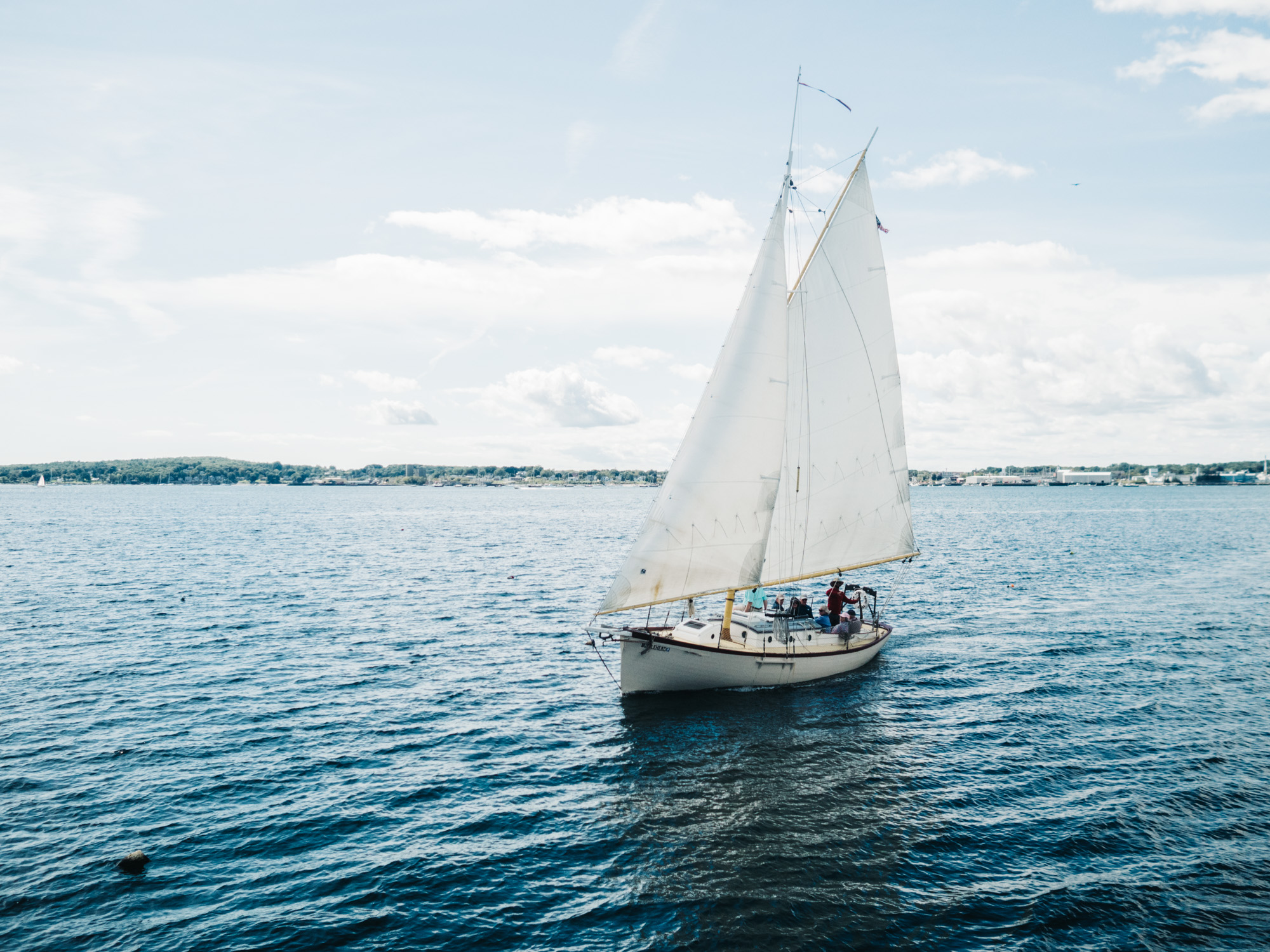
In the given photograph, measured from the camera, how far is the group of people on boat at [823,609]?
41125 millimetres

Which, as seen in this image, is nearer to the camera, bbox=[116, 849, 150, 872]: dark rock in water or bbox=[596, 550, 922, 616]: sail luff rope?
bbox=[116, 849, 150, 872]: dark rock in water

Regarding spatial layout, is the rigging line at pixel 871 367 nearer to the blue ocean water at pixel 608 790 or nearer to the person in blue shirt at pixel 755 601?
the person in blue shirt at pixel 755 601

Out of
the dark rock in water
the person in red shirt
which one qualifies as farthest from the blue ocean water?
the person in red shirt

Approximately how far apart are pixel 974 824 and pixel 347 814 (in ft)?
67.4

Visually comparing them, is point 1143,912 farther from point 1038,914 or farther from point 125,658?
point 125,658

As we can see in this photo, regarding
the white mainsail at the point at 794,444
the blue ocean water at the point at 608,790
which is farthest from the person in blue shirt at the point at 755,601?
the blue ocean water at the point at 608,790

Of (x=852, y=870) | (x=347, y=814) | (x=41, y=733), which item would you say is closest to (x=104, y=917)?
(x=347, y=814)

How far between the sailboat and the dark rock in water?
18049 mm

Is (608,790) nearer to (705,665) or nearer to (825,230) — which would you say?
(705,665)

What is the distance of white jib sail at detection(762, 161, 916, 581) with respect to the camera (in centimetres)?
3750

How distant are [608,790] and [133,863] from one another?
14409 mm

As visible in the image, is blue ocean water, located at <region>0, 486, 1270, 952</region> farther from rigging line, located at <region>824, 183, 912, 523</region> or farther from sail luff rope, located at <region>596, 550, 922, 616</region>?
rigging line, located at <region>824, 183, 912, 523</region>

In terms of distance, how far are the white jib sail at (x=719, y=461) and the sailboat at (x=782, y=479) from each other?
0.07 metres

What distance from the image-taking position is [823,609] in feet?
144
